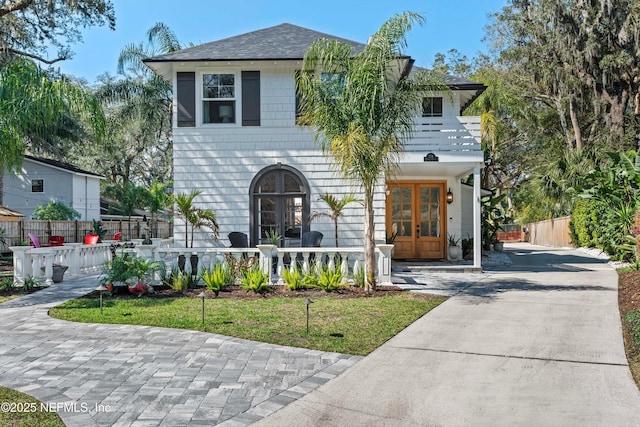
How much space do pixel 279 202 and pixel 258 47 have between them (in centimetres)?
428

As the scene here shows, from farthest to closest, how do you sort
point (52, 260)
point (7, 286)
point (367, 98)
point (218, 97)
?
point (218, 97) < point (52, 260) < point (7, 286) < point (367, 98)

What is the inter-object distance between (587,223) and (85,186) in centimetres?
2601

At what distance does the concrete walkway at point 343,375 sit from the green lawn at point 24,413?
0.10m

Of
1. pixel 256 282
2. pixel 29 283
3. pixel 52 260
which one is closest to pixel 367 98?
pixel 256 282

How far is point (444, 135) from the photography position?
13516mm

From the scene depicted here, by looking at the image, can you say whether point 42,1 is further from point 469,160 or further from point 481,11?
point 481,11

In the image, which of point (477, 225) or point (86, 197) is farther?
point (86, 197)

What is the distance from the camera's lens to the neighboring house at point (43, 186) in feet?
93.2

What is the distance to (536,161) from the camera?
30.5 metres

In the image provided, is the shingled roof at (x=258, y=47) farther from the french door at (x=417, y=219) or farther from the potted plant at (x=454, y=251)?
the potted plant at (x=454, y=251)

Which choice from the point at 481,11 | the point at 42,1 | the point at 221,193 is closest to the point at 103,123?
the point at 221,193

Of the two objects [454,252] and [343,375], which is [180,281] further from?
[454,252]

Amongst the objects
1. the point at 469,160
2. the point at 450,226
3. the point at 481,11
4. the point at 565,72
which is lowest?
the point at 450,226

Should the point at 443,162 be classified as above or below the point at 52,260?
above
